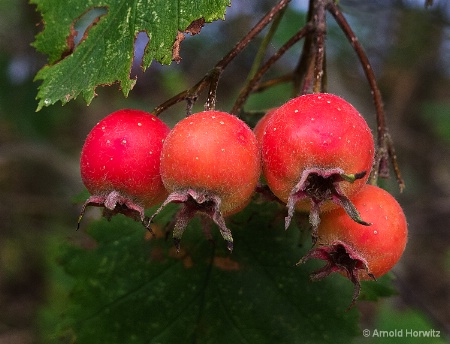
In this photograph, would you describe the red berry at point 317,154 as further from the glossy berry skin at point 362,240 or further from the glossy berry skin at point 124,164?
the glossy berry skin at point 124,164

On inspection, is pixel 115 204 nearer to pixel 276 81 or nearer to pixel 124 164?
pixel 124 164

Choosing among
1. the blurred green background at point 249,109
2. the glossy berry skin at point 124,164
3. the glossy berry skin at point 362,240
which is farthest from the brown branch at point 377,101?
the blurred green background at point 249,109

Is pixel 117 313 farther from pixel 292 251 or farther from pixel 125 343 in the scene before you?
pixel 292 251

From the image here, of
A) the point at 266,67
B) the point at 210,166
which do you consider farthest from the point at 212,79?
the point at 210,166

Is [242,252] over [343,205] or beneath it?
beneath

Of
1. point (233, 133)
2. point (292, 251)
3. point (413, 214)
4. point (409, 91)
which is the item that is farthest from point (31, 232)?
point (409, 91)

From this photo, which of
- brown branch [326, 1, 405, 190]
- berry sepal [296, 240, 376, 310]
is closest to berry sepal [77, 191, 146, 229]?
berry sepal [296, 240, 376, 310]
